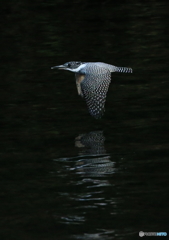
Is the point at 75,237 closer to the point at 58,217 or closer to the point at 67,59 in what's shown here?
the point at 58,217

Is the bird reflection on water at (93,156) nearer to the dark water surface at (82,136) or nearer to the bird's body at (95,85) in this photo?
the dark water surface at (82,136)

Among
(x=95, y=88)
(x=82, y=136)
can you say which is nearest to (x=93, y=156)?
(x=82, y=136)

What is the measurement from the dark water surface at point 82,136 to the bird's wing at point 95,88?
0.92 feet

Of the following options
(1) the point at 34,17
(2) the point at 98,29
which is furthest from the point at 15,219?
(1) the point at 34,17

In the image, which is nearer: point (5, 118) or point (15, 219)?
point (15, 219)

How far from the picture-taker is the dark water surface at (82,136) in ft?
26.5

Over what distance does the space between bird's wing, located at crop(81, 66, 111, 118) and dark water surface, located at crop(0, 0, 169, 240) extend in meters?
0.28

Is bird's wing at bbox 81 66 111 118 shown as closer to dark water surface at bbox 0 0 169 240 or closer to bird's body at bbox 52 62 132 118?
bird's body at bbox 52 62 132 118

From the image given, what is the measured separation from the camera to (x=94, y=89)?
1138 centimetres

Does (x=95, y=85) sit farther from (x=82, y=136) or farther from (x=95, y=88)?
(x=82, y=136)

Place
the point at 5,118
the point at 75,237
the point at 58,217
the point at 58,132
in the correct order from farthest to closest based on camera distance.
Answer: the point at 5,118
the point at 58,132
the point at 58,217
the point at 75,237

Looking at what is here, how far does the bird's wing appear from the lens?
37.0ft

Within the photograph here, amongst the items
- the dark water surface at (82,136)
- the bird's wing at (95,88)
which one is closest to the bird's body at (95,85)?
the bird's wing at (95,88)

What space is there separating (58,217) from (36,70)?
741cm
